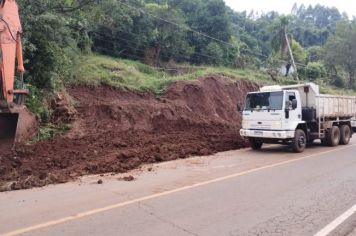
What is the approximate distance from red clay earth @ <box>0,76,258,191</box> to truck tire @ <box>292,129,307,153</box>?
261 centimetres

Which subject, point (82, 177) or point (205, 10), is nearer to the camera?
point (82, 177)

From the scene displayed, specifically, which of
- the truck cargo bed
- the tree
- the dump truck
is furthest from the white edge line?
the tree

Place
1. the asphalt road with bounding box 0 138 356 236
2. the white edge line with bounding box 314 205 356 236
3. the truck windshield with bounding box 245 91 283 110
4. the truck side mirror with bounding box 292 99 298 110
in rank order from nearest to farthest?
the white edge line with bounding box 314 205 356 236 → the asphalt road with bounding box 0 138 356 236 → the truck windshield with bounding box 245 91 283 110 → the truck side mirror with bounding box 292 99 298 110

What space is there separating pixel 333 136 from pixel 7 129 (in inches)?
530

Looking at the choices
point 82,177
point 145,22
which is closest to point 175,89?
point 82,177

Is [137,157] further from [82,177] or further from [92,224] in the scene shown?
[92,224]

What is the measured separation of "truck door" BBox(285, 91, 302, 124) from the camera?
15.8 metres

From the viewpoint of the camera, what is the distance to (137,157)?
13.5m

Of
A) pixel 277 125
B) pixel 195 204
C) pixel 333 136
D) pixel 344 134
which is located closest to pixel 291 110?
pixel 277 125

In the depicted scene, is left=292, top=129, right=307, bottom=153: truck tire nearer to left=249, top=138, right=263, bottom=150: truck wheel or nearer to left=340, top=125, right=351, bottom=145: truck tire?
left=249, top=138, right=263, bottom=150: truck wheel

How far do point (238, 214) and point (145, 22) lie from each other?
35.9 m

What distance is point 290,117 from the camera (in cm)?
1591

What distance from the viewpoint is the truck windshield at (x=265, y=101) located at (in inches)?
625

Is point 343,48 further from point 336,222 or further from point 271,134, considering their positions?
point 336,222
